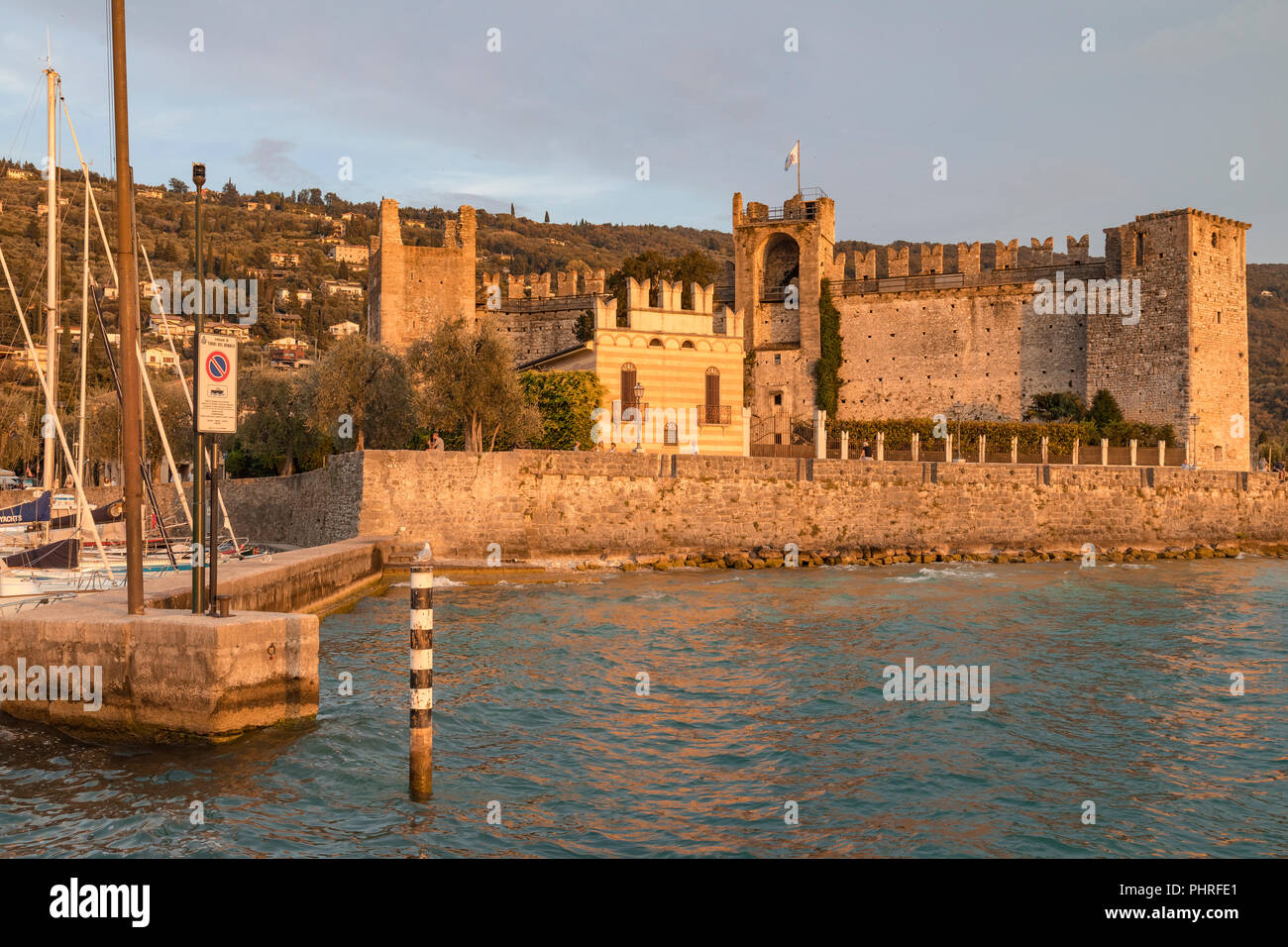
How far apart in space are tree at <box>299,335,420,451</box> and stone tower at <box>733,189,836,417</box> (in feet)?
77.8

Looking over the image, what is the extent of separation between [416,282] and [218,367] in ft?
125

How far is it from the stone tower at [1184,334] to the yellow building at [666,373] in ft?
68.3

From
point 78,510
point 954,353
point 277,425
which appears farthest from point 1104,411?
point 78,510

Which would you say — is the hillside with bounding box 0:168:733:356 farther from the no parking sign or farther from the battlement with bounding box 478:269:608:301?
the no parking sign

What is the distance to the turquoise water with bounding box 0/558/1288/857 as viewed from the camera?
8188 millimetres

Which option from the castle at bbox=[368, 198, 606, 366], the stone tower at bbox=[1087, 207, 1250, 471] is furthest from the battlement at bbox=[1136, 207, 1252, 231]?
the castle at bbox=[368, 198, 606, 366]

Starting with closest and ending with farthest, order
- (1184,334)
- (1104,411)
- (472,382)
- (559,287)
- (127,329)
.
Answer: (127,329), (472,382), (1184,334), (1104,411), (559,287)

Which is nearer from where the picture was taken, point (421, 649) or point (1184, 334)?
point (421, 649)

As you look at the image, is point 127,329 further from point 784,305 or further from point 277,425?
point 784,305

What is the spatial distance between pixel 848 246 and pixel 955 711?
103 meters

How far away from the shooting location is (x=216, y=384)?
36.4ft

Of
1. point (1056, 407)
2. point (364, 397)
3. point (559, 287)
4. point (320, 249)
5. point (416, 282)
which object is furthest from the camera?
point (320, 249)
